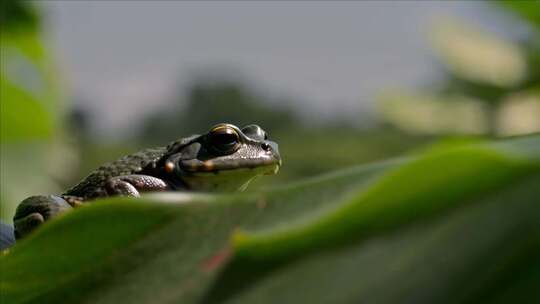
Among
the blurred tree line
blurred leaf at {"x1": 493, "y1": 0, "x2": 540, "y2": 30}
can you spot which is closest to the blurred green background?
blurred leaf at {"x1": 493, "y1": 0, "x2": 540, "y2": 30}

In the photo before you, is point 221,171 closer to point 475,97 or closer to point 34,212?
point 34,212

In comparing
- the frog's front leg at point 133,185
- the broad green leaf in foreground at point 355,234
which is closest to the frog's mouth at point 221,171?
the frog's front leg at point 133,185

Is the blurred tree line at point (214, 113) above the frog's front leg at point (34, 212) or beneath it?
above

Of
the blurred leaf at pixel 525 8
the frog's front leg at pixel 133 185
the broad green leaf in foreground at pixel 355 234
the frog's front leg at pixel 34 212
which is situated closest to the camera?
the broad green leaf in foreground at pixel 355 234

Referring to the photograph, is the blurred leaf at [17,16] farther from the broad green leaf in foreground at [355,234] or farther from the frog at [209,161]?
the broad green leaf in foreground at [355,234]

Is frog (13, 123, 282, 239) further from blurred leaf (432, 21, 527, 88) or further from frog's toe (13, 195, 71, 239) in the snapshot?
blurred leaf (432, 21, 527, 88)

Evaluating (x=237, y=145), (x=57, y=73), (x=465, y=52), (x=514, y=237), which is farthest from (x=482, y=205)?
(x=465, y=52)

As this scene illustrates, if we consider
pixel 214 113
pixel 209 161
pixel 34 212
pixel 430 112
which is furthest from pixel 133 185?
pixel 214 113
